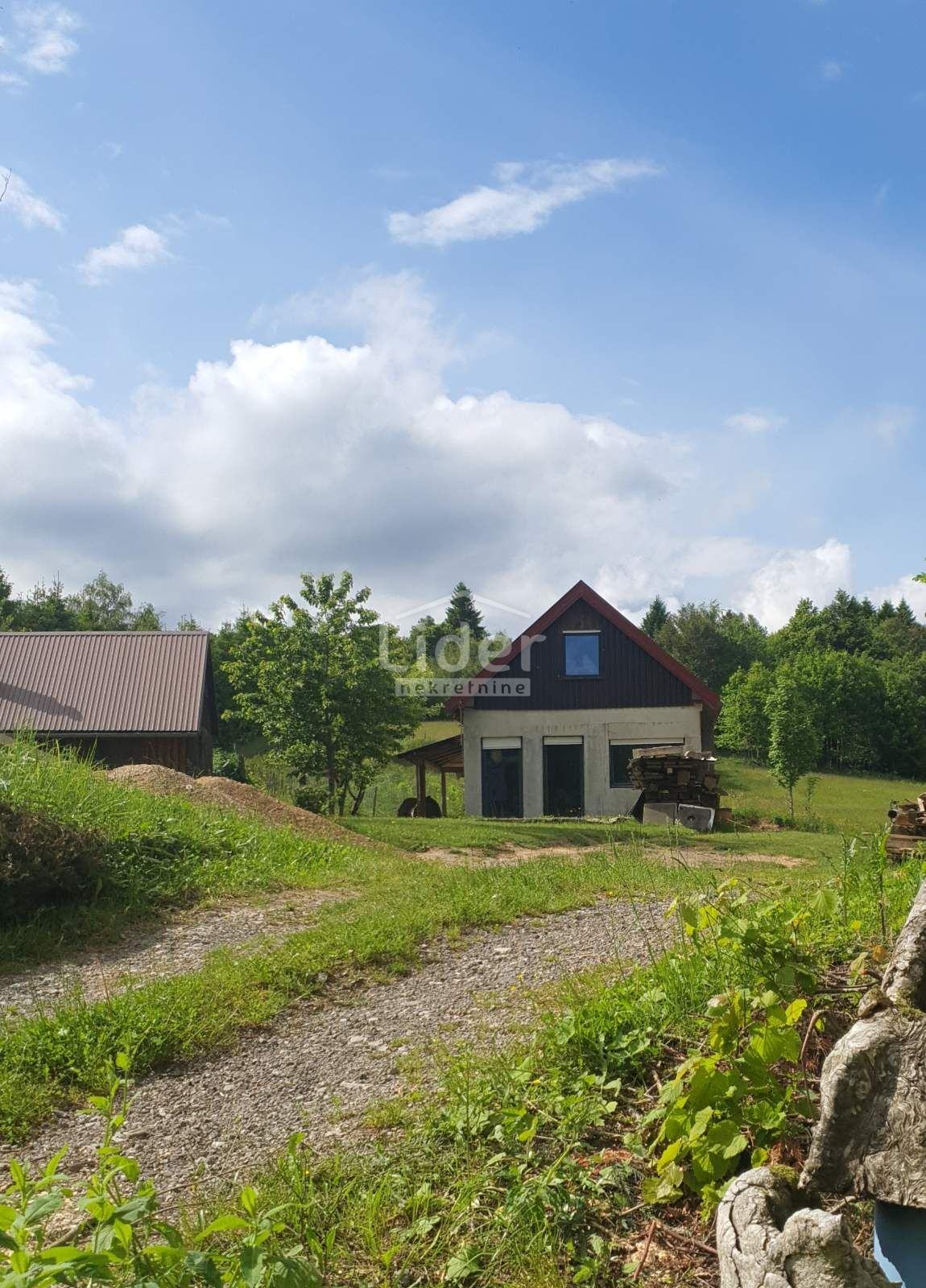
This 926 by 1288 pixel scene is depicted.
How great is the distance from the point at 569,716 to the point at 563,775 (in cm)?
154

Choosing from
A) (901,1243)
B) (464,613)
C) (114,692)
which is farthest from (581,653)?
(464,613)

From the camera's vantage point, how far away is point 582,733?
25703 mm

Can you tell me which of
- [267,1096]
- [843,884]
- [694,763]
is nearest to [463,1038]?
[267,1096]

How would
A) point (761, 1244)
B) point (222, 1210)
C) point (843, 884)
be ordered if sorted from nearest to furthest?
point (761, 1244) → point (222, 1210) → point (843, 884)

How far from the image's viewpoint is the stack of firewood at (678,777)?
73.6ft

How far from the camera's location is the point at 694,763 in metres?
22.4

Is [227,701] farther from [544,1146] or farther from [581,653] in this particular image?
[544,1146]

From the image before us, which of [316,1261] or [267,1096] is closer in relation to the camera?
[316,1261]

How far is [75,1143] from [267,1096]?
0.83 metres

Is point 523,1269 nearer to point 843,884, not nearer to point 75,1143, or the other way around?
point 75,1143

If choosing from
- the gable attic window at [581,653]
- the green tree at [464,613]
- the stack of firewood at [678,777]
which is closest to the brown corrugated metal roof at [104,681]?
the gable attic window at [581,653]

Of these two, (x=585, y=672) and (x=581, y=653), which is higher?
(x=581, y=653)

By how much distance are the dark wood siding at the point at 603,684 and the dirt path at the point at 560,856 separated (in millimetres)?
8540

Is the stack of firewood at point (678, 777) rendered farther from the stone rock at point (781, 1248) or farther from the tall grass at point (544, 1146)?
the stone rock at point (781, 1248)
